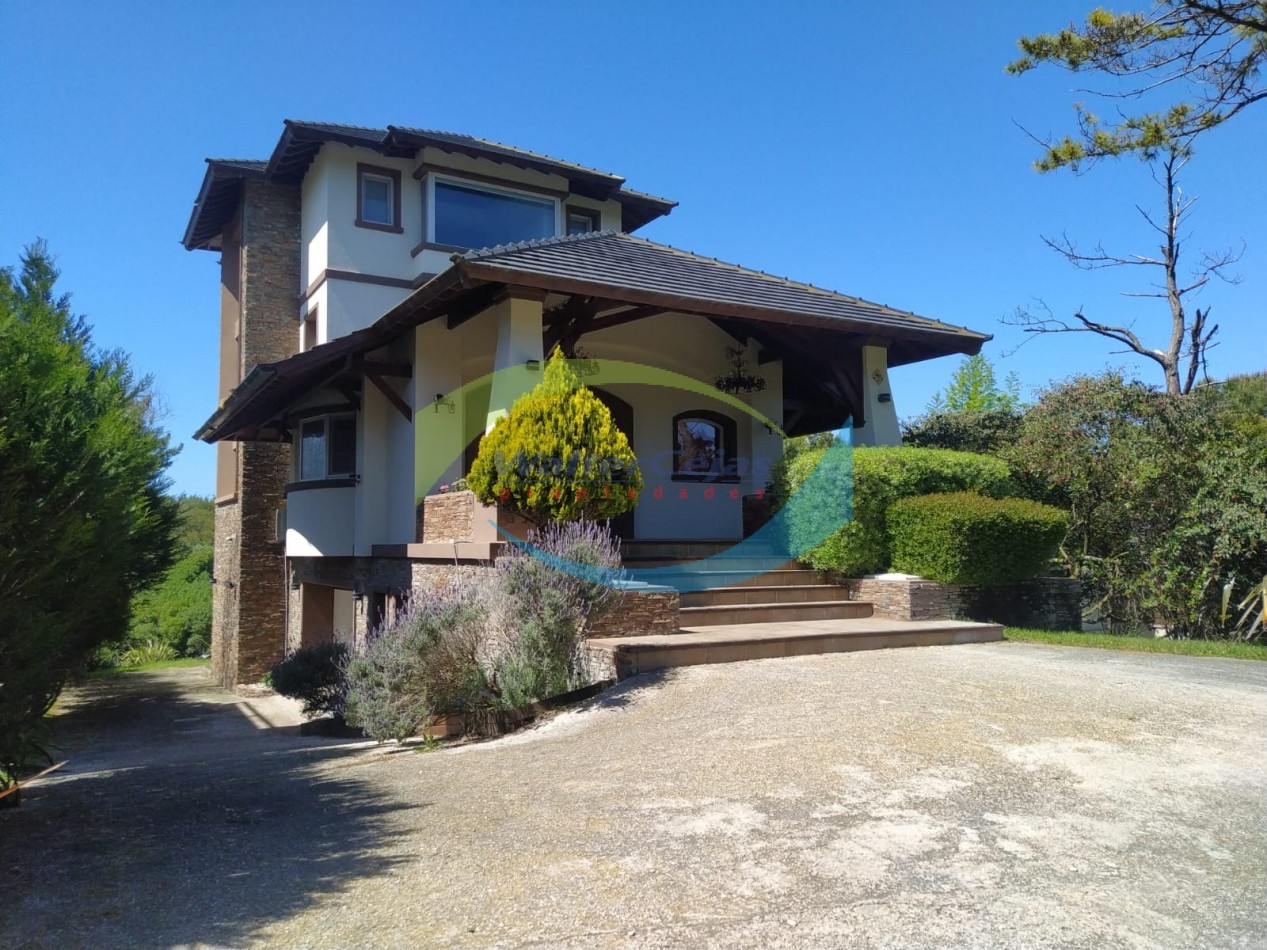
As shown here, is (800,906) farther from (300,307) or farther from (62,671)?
(300,307)

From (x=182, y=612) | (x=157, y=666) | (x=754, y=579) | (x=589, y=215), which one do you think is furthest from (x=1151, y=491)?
(x=182, y=612)

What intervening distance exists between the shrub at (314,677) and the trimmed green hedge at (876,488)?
6073 millimetres

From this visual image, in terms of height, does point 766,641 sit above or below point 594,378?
below

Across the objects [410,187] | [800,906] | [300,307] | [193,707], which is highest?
[410,187]

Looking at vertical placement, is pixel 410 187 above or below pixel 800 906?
above

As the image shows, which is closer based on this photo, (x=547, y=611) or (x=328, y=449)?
(x=547, y=611)

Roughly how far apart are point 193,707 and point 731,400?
11.0 metres

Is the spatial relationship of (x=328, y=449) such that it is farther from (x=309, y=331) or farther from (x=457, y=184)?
(x=457, y=184)

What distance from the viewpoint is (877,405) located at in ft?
41.9

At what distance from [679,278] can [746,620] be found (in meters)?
4.66

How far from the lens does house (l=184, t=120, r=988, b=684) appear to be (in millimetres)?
10961

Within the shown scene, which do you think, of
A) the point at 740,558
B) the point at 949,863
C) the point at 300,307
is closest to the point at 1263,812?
the point at 949,863

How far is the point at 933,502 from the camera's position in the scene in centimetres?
1028

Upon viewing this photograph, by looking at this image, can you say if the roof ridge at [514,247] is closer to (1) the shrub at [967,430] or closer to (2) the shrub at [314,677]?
(2) the shrub at [314,677]
